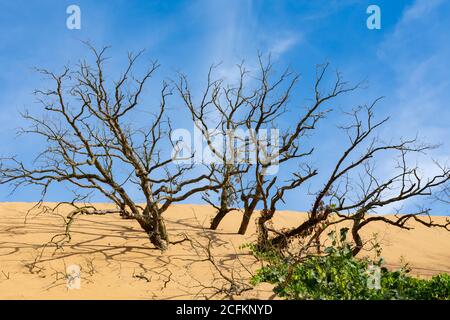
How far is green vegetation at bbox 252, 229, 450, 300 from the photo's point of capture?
8.92m

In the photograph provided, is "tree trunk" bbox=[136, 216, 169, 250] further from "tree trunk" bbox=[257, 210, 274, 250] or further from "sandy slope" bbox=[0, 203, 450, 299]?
"tree trunk" bbox=[257, 210, 274, 250]

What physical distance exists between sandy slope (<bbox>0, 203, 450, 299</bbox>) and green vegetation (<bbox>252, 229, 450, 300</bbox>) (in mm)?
645

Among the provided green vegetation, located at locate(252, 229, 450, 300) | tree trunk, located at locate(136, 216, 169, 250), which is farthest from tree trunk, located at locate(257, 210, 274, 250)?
tree trunk, located at locate(136, 216, 169, 250)

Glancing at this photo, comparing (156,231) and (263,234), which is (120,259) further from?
(263,234)

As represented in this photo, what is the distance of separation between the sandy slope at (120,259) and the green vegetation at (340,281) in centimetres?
64

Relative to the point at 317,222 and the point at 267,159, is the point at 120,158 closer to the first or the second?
the point at 267,159

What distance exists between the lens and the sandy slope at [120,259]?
9.51 m

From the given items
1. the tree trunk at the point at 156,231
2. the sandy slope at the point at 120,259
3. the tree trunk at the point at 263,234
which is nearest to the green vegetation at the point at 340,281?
the sandy slope at the point at 120,259

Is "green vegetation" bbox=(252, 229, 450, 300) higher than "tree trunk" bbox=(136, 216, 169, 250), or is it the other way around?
"tree trunk" bbox=(136, 216, 169, 250)

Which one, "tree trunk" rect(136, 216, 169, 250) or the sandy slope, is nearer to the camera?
the sandy slope

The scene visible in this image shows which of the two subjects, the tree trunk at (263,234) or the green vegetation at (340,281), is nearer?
the green vegetation at (340,281)

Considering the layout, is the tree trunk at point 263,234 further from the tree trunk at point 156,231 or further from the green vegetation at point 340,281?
the tree trunk at point 156,231

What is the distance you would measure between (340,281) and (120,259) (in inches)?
216
